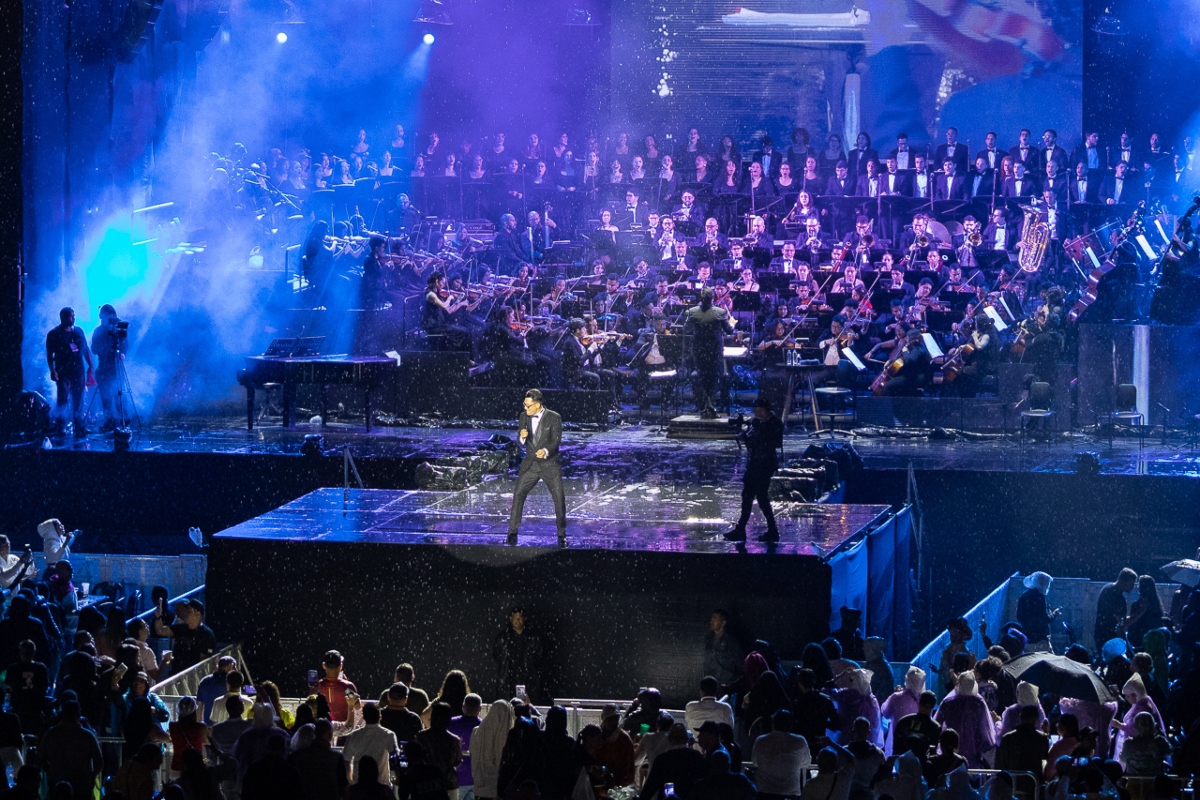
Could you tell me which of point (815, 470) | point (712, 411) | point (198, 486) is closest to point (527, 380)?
point (712, 411)

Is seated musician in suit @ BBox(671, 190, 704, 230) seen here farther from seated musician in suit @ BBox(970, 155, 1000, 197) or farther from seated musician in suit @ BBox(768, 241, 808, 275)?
seated musician in suit @ BBox(970, 155, 1000, 197)

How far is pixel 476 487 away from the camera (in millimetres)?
12750

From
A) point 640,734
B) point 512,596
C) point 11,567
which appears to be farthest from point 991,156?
point 640,734

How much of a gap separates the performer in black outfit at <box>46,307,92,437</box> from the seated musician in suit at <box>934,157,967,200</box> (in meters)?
10.7

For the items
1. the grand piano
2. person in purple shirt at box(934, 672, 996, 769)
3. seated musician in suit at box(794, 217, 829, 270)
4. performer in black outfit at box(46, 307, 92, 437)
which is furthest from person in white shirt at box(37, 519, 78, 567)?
seated musician in suit at box(794, 217, 829, 270)

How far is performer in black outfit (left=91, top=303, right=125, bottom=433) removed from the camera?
16562 mm

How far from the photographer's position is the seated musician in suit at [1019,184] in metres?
18.8

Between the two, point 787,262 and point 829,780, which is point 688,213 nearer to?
point 787,262

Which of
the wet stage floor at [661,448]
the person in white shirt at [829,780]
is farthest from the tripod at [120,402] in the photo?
the person in white shirt at [829,780]

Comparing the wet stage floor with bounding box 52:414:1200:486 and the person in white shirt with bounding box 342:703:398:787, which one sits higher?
the wet stage floor with bounding box 52:414:1200:486

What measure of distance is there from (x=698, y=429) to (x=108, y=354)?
6809mm

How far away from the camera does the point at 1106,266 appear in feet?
59.0

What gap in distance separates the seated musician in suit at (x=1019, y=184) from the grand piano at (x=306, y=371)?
8290 mm

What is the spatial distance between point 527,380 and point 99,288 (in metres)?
6.01
